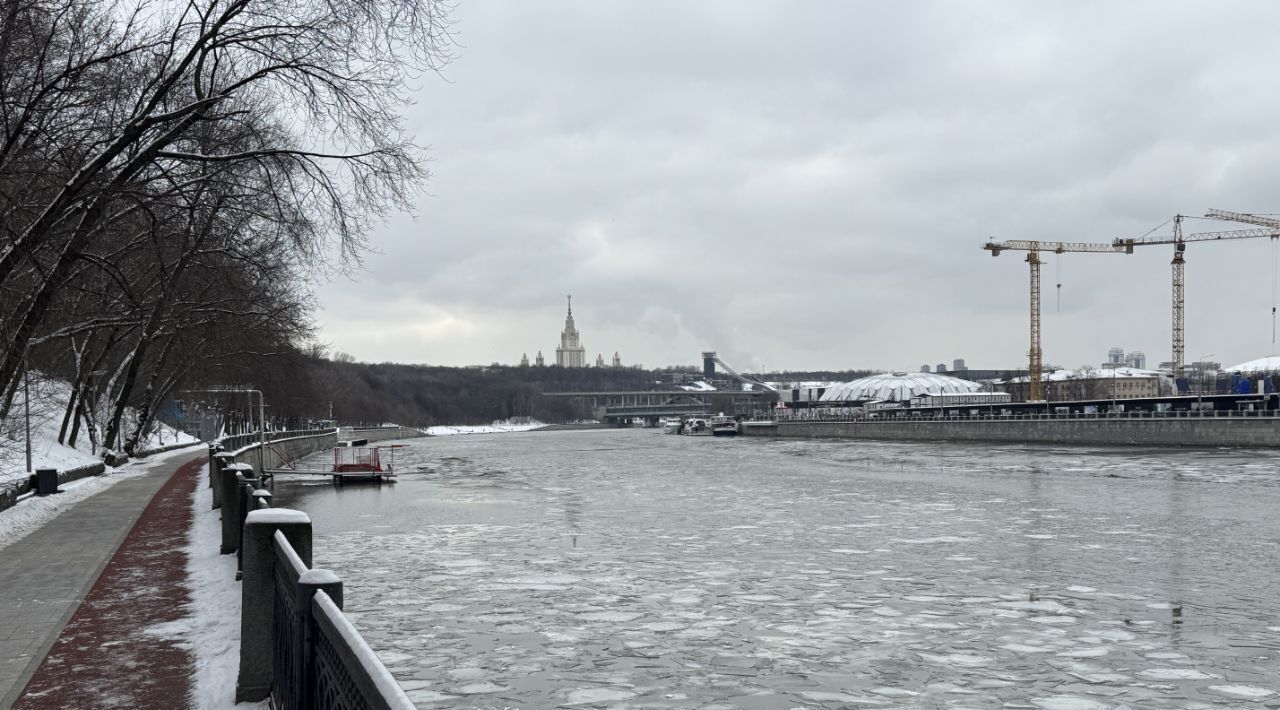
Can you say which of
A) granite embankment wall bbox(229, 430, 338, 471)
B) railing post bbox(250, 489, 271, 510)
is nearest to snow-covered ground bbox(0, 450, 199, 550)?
granite embankment wall bbox(229, 430, 338, 471)

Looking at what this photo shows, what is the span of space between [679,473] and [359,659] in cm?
4322

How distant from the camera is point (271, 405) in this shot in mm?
77188

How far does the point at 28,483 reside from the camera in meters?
25.5

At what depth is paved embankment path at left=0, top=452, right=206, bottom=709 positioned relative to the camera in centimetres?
802

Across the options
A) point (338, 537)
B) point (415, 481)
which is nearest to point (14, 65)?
point (338, 537)

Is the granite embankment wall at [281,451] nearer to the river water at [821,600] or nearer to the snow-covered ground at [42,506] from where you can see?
the snow-covered ground at [42,506]

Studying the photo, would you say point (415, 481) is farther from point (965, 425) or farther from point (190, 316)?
point (965, 425)

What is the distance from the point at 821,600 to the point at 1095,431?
70.5 meters

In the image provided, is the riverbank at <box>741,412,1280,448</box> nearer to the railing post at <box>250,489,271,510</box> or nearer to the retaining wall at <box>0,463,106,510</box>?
the retaining wall at <box>0,463,106,510</box>

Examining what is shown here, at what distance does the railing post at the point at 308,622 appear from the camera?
213 inches

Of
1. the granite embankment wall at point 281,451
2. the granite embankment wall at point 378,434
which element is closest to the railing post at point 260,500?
the granite embankment wall at point 281,451

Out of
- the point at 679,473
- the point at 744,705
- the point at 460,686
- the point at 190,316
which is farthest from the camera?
the point at 679,473

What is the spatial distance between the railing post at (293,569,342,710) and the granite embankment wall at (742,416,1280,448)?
6751 cm

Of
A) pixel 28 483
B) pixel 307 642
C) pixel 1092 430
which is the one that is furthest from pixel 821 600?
pixel 1092 430
